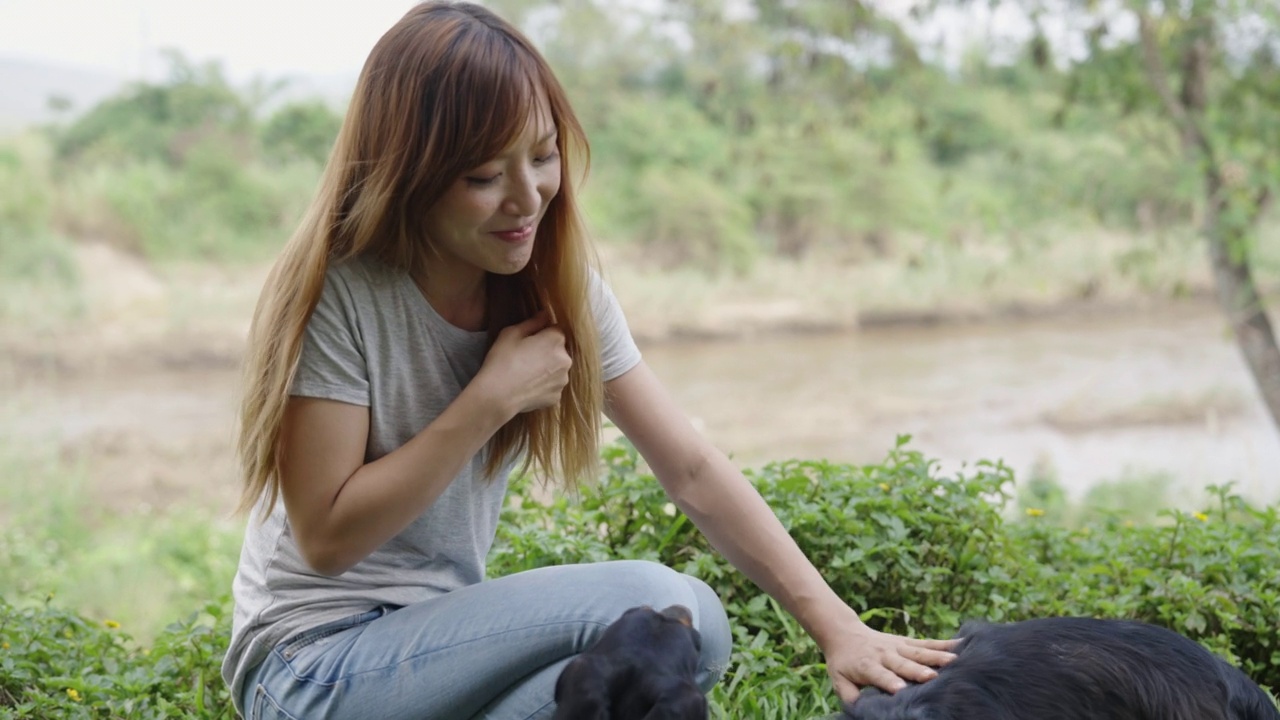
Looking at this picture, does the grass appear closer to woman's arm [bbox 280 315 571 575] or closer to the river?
the river

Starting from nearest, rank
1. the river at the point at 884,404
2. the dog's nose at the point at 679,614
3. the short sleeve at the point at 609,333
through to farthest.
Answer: the dog's nose at the point at 679,614, the short sleeve at the point at 609,333, the river at the point at 884,404

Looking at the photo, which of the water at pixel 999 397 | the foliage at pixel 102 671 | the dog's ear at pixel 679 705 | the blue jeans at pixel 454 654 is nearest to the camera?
the dog's ear at pixel 679 705

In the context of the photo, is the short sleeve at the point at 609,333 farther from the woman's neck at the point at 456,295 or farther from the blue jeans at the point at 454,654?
the blue jeans at the point at 454,654

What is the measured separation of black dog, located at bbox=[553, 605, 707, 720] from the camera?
4.66ft

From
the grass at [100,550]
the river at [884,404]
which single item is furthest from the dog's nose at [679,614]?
the river at [884,404]

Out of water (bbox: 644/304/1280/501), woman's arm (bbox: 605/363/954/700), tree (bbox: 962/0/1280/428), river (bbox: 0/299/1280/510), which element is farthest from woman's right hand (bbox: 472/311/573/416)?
water (bbox: 644/304/1280/501)

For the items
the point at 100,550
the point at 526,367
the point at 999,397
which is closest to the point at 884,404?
the point at 999,397

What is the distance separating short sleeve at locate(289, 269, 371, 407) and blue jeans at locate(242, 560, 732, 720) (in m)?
0.34

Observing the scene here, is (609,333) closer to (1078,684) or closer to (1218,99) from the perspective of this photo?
(1078,684)

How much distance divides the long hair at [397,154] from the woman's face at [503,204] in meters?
0.02

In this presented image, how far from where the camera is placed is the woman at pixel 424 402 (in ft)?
5.40

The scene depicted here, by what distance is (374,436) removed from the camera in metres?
1.76

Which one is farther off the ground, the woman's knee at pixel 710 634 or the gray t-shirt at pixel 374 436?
the gray t-shirt at pixel 374 436

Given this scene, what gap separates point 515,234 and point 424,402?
0.98ft
